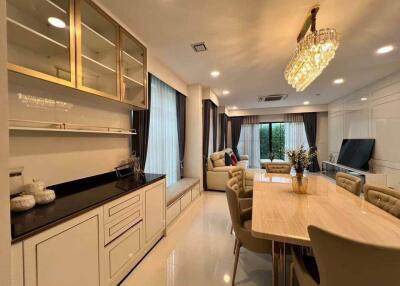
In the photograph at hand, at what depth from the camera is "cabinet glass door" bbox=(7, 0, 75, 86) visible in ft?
4.32

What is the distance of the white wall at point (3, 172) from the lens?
80cm

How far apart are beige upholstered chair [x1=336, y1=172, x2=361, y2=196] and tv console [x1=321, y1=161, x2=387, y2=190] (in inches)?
89.2

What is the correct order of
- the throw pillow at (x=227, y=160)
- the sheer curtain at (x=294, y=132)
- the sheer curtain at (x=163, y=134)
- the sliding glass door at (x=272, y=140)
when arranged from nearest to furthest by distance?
the sheer curtain at (x=163, y=134), the throw pillow at (x=227, y=160), the sheer curtain at (x=294, y=132), the sliding glass door at (x=272, y=140)

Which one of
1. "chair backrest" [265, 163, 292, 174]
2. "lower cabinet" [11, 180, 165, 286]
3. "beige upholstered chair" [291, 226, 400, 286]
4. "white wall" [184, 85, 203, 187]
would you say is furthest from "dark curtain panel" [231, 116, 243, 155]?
"beige upholstered chair" [291, 226, 400, 286]

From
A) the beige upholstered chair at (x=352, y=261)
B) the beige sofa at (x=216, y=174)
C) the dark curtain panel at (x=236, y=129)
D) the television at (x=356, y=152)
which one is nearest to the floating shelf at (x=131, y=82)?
the beige upholstered chair at (x=352, y=261)

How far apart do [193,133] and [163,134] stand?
1.01 metres

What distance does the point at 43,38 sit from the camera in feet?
4.71

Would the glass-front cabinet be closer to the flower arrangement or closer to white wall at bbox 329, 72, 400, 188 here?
the flower arrangement

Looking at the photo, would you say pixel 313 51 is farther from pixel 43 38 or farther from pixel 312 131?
pixel 312 131

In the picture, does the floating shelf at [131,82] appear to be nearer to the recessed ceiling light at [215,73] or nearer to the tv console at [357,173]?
the recessed ceiling light at [215,73]

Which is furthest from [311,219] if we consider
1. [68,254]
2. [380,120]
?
[380,120]

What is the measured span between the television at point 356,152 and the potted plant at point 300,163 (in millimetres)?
3851

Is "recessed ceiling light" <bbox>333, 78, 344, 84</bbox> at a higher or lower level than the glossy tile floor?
higher

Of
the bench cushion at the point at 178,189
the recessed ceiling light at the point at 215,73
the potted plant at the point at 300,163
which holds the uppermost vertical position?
the recessed ceiling light at the point at 215,73
